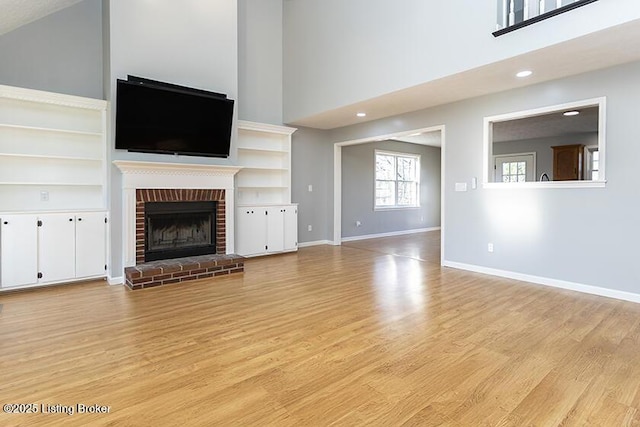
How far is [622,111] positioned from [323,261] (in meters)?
4.29

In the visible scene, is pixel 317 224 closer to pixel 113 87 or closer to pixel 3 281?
pixel 113 87

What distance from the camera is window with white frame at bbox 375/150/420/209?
29.6 feet

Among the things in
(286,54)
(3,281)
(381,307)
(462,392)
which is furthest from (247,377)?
(286,54)

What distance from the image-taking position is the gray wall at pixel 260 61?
20.7 ft

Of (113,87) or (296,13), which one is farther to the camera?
(296,13)

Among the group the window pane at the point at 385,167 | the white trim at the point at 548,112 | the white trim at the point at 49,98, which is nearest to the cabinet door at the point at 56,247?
the white trim at the point at 49,98

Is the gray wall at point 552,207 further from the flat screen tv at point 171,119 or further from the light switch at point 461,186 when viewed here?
the flat screen tv at point 171,119

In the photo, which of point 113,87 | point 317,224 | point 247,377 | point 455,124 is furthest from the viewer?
point 317,224

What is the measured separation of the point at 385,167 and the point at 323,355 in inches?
289

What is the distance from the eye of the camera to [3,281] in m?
3.84

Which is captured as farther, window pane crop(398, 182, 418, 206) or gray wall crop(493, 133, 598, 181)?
window pane crop(398, 182, 418, 206)

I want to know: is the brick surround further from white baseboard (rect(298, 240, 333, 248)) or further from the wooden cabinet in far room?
the wooden cabinet in far room

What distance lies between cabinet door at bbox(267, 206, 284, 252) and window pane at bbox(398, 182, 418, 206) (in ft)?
14.4

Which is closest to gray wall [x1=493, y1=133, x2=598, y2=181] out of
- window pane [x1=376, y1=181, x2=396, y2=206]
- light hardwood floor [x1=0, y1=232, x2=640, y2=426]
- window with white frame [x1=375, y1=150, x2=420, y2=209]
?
window with white frame [x1=375, y1=150, x2=420, y2=209]
